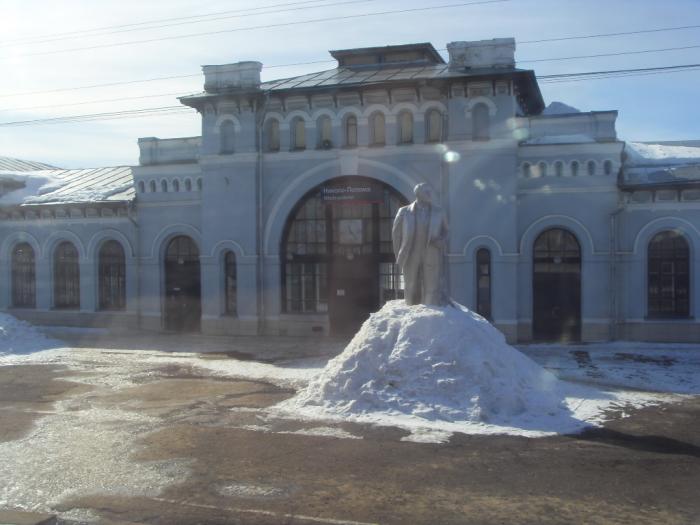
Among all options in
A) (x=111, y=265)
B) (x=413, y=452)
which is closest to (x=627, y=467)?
(x=413, y=452)

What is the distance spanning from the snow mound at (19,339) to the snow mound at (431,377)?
9.97m

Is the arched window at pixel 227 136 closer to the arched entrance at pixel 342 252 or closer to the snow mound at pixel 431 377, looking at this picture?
the arched entrance at pixel 342 252

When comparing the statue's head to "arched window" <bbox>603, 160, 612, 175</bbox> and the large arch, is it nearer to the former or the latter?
the large arch

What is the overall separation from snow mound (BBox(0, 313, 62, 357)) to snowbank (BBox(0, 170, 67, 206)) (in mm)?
6663

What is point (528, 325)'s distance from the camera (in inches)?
783

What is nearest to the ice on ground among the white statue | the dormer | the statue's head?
the white statue

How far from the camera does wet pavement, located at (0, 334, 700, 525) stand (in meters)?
7.08

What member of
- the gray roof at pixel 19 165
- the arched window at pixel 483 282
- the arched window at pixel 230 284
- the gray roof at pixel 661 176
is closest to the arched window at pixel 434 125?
the arched window at pixel 483 282

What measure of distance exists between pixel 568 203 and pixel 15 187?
19.4m

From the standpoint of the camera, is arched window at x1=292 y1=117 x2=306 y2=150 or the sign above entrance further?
arched window at x1=292 y1=117 x2=306 y2=150

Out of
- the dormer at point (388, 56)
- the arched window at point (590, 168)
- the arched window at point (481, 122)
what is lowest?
the arched window at point (590, 168)

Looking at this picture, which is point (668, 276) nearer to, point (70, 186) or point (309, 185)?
point (309, 185)

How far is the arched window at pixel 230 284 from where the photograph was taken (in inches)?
875

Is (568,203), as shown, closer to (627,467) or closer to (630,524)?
(627,467)
